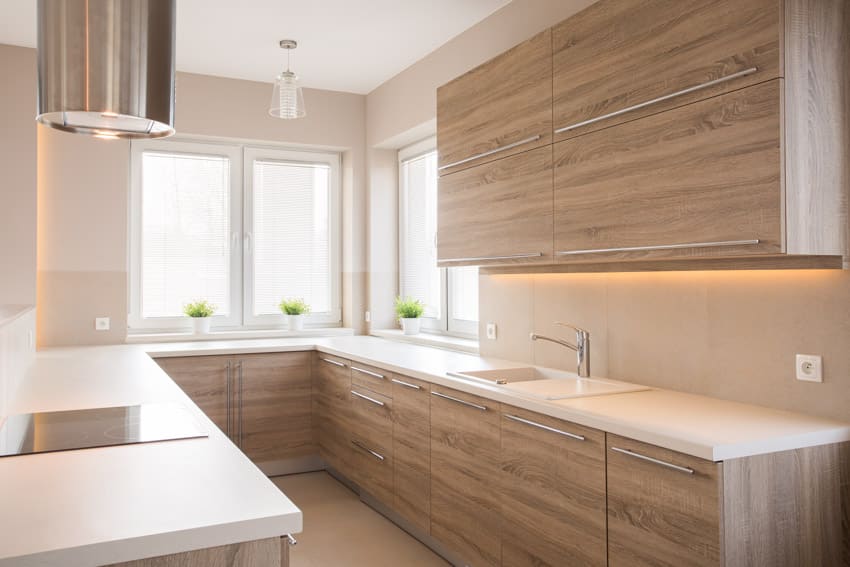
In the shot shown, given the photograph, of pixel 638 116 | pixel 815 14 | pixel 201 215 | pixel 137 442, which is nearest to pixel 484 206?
pixel 638 116

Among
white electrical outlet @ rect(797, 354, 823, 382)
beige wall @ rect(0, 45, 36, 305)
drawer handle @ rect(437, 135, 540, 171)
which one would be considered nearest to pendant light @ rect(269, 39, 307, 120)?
drawer handle @ rect(437, 135, 540, 171)

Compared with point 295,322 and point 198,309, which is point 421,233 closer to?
point 295,322

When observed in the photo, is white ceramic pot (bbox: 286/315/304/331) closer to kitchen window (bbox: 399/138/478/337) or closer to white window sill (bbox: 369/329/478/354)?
white window sill (bbox: 369/329/478/354)

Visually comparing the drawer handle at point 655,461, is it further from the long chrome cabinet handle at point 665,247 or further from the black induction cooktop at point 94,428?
the black induction cooktop at point 94,428

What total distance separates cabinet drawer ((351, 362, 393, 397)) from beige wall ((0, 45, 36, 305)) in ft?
6.73

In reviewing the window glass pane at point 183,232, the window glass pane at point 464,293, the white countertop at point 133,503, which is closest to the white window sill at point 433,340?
the window glass pane at point 464,293

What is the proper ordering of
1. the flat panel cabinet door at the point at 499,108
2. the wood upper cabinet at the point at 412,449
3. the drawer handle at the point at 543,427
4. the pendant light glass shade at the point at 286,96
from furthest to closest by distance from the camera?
the pendant light glass shade at the point at 286,96, the wood upper cabinet at the point at 412,449, the flat panel cabinet door at the point at 499,108, the drawer handle at the point at 543,427

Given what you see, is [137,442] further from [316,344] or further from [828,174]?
[316,344]

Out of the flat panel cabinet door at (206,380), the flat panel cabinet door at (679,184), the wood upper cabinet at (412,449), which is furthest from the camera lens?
the flat panel cabinet door at (206,380)

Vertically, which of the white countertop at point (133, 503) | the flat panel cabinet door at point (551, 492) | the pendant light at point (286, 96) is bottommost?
the flat panel cabinet door at point (551, 492)

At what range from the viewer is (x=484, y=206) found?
10.00ft

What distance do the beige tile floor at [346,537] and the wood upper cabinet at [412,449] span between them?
15cm

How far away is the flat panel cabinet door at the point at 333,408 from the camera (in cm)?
398

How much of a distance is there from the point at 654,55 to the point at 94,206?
11.9ft
